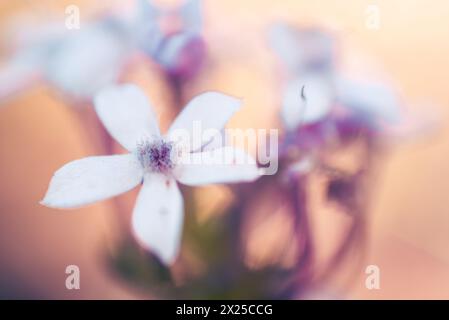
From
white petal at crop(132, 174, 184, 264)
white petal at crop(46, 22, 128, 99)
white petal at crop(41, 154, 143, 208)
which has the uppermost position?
white petal at crop(46, 22, 128, 99)

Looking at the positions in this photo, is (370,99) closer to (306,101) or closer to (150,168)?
(306,101)

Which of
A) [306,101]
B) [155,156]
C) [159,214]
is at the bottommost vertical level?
[159,214]

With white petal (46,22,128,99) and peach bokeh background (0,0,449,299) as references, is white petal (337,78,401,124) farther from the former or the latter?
white petal (46,22,128,99)

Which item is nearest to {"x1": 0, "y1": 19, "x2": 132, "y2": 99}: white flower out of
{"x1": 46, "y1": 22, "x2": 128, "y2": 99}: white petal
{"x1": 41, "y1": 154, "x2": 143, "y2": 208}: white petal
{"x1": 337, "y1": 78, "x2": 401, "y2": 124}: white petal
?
{"x1": 46, "y1": 22, "x2": 128, "y2": 99}: white petal

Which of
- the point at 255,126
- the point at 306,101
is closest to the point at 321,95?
the point at 306,101

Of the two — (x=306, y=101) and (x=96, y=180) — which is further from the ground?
(x=306, y=101)

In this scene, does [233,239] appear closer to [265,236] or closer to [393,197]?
[265,236]

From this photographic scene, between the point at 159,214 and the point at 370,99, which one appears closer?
the point at 159,214
